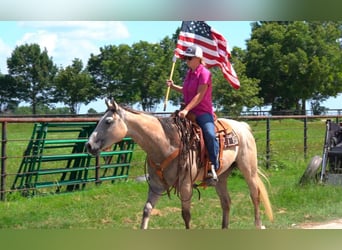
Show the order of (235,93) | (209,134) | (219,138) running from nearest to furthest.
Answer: (209,134) < (219,138) < (235,93)

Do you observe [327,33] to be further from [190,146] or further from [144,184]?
[190,146]

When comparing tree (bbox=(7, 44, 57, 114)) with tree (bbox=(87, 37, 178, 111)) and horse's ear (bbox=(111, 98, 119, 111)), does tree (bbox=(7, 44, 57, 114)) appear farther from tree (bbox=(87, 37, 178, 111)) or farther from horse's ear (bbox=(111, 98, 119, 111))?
horse's ear (bbox=(111, 98, 119, 111))

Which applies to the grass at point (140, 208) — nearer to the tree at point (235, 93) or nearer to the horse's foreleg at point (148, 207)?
the horse's foreleg at point (148, 207)

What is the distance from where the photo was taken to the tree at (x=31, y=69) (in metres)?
49.7

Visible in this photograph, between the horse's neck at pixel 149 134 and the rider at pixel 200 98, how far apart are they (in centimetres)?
30

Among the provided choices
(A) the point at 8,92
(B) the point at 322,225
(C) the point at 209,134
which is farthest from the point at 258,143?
(A) the point at 8,92

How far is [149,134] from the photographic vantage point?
17.5 ft

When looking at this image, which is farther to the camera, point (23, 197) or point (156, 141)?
point (23, 197)

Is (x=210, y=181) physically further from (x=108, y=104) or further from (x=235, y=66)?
(x=235, y=66)

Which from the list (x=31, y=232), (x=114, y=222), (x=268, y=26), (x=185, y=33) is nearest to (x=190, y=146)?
(x=185, y=33)

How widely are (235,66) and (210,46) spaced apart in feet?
110

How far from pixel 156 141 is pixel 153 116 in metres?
0.31

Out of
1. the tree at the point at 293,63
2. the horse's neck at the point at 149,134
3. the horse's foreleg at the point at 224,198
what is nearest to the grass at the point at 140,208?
the horse's foreleg at the point at 224,198

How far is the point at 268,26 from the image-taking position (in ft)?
161
